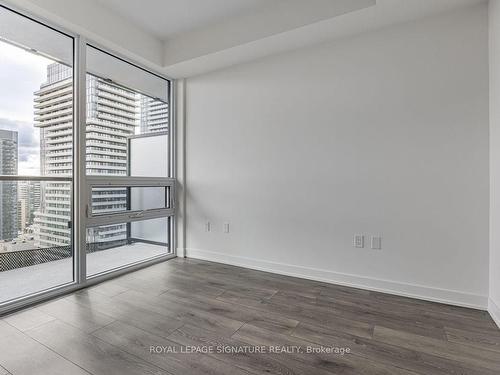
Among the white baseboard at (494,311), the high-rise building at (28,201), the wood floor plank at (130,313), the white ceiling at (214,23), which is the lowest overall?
the wood floor plank at (130,313)

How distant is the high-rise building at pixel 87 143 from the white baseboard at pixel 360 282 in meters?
1.43

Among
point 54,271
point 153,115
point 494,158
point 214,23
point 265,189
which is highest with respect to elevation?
point 214,23

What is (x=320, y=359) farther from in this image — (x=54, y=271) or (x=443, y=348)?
(x=54, y=271)

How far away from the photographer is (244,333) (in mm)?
1938

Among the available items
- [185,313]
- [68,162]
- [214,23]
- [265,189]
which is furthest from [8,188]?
[214,23]

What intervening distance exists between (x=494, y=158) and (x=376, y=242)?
1167 mm

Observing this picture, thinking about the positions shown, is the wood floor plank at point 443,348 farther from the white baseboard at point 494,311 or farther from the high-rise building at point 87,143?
the high-rise building at point 87,143

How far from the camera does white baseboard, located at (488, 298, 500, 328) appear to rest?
205 centimetres

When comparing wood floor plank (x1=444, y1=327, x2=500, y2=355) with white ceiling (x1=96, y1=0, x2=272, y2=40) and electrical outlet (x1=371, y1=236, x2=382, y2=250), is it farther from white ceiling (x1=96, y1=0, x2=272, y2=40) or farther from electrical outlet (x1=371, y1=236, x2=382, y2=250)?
white ceiling (x1=96, y1=0, x2=272, y2=40)

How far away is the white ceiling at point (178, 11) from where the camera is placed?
9.08ft

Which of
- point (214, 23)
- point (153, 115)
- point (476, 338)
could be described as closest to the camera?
point (476, 338)

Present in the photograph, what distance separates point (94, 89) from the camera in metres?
3.00

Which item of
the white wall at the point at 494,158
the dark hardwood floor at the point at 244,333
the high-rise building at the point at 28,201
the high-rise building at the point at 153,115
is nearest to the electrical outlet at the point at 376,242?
the dark hardwood floor at the point at 244,333

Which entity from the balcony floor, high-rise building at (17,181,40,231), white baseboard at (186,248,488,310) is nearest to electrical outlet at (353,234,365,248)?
white baseboard at (186,248,488,310)
